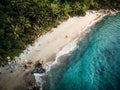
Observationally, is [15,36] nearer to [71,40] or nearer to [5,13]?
[5,13]

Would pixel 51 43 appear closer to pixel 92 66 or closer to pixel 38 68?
pixel 38 68

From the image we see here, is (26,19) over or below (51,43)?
over

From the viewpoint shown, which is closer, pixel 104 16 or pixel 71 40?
pixel 71 40

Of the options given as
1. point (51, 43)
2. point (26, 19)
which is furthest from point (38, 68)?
point (26, 19)

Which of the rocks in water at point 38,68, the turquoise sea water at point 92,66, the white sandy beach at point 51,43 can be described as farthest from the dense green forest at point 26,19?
the turquoise sea water at point 92,66

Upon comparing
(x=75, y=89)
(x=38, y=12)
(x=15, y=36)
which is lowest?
(x=75, y=89)

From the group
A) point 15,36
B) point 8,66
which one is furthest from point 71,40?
point 8,66
